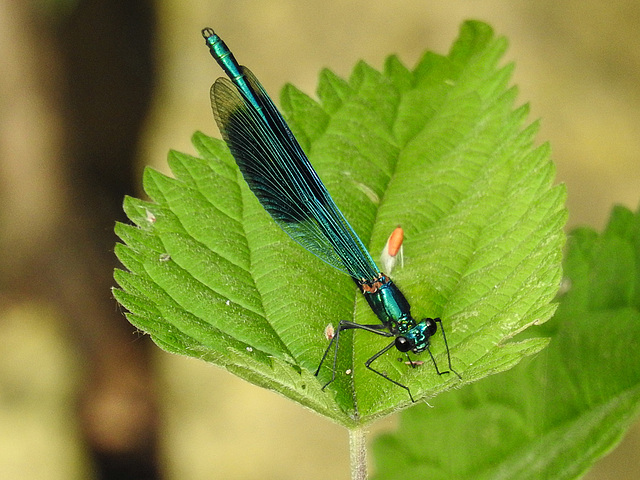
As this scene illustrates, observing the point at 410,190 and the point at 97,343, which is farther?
the point at 97,343

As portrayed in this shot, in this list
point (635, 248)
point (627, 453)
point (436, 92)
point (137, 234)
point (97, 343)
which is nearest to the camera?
point (137, 234)

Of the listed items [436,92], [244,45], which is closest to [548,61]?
[244,45]

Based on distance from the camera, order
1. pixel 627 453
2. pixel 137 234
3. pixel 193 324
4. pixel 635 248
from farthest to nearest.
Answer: pixel 627 453 < pixel 635 248 < pixel 137 234 < pixel 193 324

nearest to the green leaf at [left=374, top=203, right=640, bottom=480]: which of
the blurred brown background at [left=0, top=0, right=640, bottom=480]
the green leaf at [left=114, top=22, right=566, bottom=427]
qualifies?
the green leaf at [left=114, top=22, right=566, bottom=427]

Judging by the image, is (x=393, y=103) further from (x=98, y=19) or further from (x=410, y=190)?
(x=98, y=19)

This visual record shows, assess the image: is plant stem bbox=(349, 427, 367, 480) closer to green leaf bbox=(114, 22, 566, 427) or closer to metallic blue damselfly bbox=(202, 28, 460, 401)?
green leaf bbox=(114, 22, 566, 427)

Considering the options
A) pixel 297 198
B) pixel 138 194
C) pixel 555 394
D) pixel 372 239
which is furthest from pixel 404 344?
pixel 138 194
